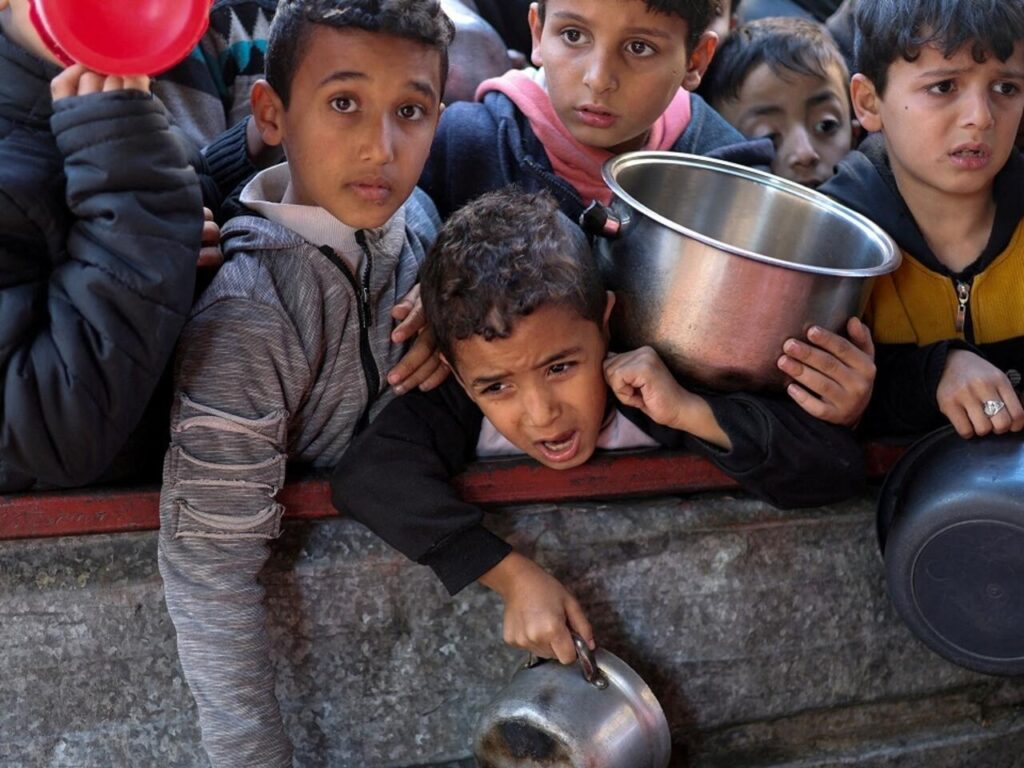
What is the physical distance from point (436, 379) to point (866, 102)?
4.00 feet

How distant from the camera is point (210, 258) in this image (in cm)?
224

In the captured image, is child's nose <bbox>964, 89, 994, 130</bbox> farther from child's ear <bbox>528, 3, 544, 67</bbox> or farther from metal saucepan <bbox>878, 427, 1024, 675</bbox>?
child's ear <bbox>528, 3, 544, 67</bbox>

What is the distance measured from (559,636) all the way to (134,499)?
2.67 feet

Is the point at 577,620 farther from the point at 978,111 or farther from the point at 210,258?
the point at 978,111

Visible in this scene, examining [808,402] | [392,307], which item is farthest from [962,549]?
[392,307]

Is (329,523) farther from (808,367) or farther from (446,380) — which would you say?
(808,367)

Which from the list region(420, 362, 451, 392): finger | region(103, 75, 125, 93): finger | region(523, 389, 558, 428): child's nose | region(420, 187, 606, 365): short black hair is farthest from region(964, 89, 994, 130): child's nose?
region(103, 75, 125, 93): finger

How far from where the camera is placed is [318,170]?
229 centimetres

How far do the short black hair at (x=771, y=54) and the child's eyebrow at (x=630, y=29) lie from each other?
809mm

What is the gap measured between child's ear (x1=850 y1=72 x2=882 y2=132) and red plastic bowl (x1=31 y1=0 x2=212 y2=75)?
1.57m

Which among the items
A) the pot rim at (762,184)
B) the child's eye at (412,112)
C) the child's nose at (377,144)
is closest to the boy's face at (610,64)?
the pot rim at (762,184)

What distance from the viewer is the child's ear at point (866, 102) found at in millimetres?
2734

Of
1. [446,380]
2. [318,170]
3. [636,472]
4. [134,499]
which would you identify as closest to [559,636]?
[636,472]

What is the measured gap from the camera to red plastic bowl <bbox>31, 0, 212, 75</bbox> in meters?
1.75
